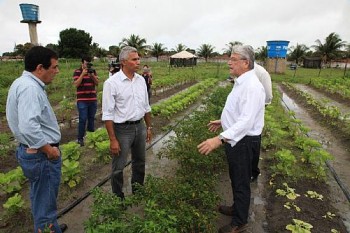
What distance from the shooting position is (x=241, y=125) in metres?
2.66

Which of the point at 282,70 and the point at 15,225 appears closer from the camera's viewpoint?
the point at 15,225

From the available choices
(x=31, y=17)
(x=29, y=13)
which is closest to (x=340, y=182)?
(x=31, y=17)

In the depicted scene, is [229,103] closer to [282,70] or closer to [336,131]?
[336,131]

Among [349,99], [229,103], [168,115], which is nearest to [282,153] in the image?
[229,103]

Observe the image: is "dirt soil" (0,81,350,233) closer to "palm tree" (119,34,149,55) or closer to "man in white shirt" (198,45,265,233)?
"man in white shirt" (198,45,265,233)

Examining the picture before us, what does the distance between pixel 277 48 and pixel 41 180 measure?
106 feet

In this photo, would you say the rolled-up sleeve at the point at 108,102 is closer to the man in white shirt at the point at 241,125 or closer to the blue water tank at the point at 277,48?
the man in white shirt at the point at 241,125

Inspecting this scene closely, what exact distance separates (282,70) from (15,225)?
31.7m

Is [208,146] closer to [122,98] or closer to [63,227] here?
[122,98]

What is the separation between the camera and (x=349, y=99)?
12203 mm

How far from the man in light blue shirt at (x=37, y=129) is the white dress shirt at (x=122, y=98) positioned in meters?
0.75

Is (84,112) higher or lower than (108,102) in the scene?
lower

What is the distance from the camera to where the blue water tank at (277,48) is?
101 feet

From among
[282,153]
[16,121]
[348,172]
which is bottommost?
[348,172]
